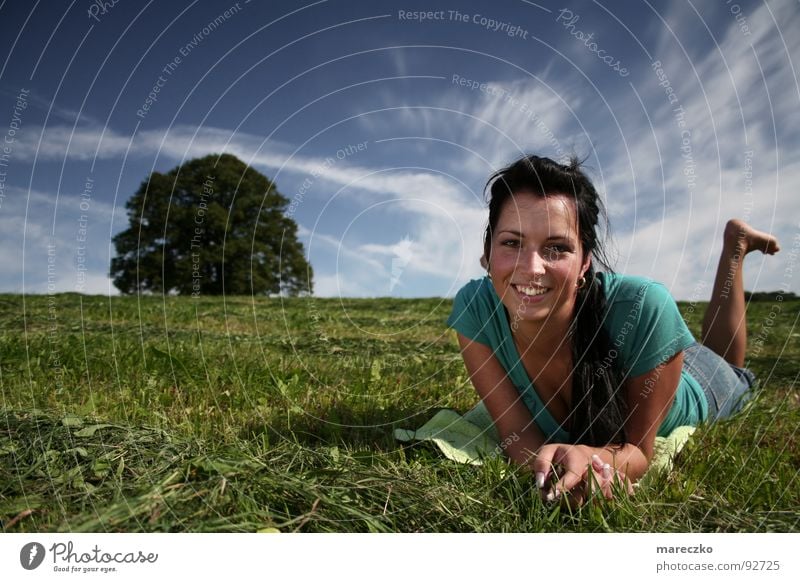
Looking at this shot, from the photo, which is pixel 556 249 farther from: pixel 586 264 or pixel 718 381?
pixel 718 381

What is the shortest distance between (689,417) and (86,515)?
9.35 feet

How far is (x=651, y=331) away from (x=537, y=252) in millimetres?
662

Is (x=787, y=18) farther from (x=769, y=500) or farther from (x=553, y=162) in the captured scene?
(x=769, y=500)

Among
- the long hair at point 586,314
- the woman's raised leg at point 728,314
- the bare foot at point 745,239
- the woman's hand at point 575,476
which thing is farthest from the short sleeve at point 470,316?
the woman's raised leg at point 728,314

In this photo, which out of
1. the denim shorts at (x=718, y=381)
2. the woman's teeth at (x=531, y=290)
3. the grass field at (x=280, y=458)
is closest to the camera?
the grass field at (x=280, y=458)

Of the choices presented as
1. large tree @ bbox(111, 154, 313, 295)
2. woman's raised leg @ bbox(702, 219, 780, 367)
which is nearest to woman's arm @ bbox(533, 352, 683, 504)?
large tree @ bbox(111, 154, 313, 295)

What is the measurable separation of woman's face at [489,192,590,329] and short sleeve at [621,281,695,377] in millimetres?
337

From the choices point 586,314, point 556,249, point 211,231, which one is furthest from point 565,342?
point 211,231

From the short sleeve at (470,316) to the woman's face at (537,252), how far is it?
1.62ft

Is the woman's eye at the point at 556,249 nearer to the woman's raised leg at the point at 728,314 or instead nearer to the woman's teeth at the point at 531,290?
the woman's teeth at the point at 531,290

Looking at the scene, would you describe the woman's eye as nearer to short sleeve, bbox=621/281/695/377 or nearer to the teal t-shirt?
the teal t-shirt

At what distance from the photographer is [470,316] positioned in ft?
9.59

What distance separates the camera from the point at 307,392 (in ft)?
11.1

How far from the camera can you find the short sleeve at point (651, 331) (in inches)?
96.2
